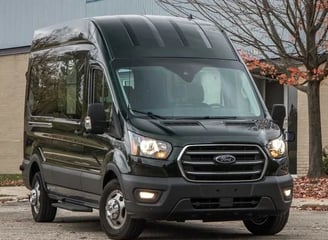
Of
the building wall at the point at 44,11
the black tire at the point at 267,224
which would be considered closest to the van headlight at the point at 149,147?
the black tire at the point at 267,224

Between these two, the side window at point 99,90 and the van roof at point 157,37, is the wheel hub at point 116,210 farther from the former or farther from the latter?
the van roof at point 157,37

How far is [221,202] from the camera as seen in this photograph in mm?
9141

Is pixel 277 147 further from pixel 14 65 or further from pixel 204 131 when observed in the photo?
pixel 14 65

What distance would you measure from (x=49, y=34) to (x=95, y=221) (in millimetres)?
2935

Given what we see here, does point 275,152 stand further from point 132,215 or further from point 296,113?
point 296,113

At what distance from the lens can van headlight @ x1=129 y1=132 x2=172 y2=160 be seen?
9.04 meters

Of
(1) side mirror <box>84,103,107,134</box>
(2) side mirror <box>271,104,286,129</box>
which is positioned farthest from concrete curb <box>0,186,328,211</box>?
(1) side mirror <box>84,103,107,134</box>

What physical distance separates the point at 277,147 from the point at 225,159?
0.75 meters

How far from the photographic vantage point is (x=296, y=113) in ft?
76.4

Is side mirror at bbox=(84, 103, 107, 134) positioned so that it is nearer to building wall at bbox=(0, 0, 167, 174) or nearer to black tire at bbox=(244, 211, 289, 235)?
black tire at bbox=(244, 211, 289, 235)

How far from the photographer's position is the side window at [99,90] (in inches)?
391

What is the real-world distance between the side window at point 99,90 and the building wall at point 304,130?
42.3 feet

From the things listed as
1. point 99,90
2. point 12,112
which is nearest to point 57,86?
point 99,90

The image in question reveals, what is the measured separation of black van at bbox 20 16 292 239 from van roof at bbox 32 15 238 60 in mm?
15
